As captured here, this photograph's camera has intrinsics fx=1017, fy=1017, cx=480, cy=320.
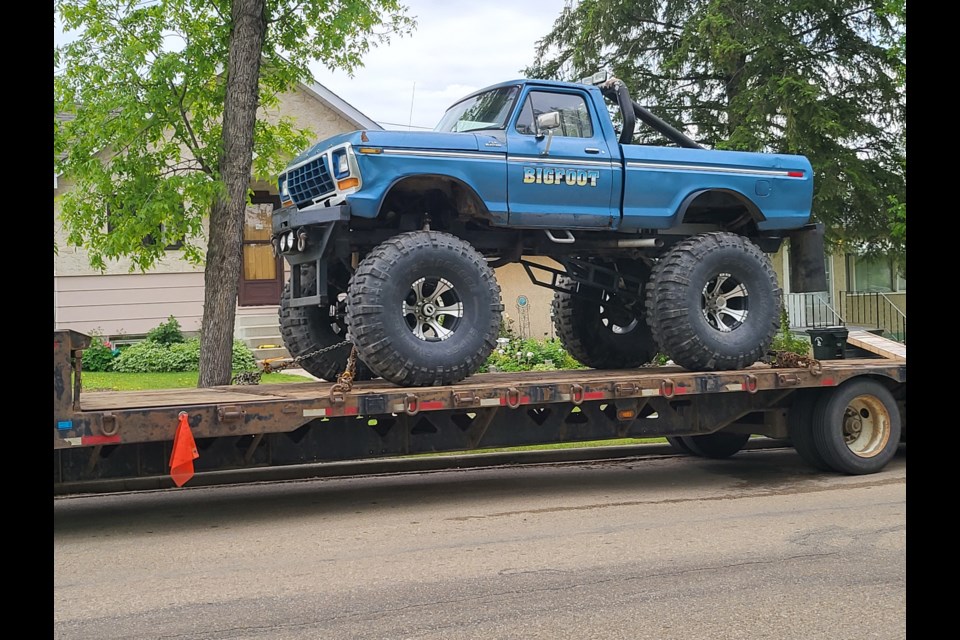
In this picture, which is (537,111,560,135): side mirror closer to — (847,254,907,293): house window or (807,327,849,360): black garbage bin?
(807,327,849,360): black garbage bin

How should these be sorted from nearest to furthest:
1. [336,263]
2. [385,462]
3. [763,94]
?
[336,263] < [385,462] < [763,94]

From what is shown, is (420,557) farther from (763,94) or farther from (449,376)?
(763,94)

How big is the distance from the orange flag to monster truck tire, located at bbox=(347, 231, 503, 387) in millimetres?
1539

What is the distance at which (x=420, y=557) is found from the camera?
6.32 meters

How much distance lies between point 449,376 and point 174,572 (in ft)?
8.77

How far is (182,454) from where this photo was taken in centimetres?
658

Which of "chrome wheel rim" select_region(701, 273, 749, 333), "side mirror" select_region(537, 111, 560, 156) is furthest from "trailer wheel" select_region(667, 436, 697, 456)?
"side mirror" select_region(537, 111, 560, 156)

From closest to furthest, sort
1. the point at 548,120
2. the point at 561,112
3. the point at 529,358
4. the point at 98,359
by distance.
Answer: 1. the point at 548,120
2. the point at 561,112
3. the point at 529,358
4. the point at 98,359

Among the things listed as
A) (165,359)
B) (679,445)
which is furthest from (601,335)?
(165,359)

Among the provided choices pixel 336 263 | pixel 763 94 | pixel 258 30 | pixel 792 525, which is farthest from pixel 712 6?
pixel 792 525

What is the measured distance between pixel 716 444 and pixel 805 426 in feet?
4.76

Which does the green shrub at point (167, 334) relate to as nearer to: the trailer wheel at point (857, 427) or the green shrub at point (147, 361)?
the green shrub at point (147, 361)

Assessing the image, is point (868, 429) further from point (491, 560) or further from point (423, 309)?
point (491, 560)

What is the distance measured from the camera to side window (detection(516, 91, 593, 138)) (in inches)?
342
